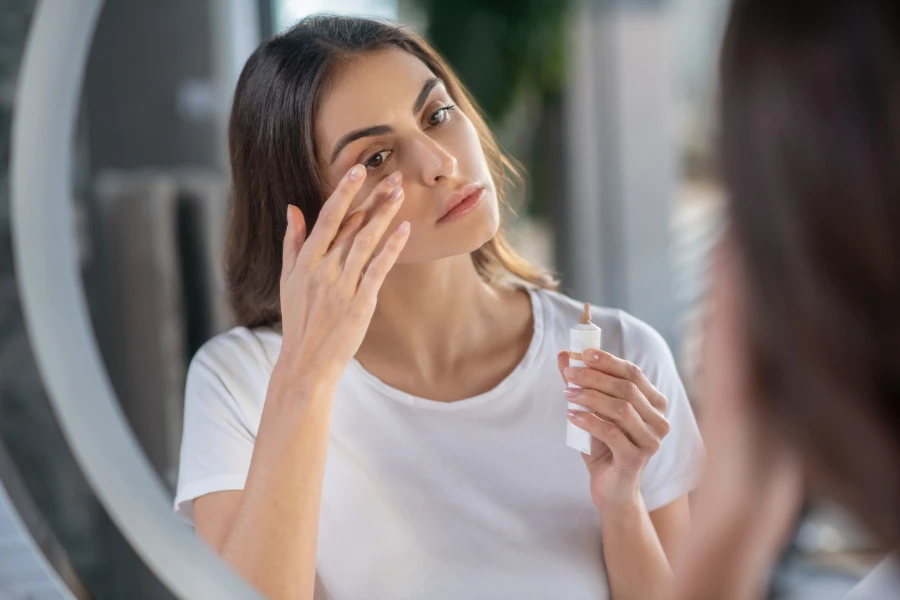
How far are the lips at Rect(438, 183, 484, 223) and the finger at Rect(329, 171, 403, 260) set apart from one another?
0.13 feet

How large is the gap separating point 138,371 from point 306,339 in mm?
807

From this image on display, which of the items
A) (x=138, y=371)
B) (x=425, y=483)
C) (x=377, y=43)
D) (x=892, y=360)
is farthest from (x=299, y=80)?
(x=138, y=371)

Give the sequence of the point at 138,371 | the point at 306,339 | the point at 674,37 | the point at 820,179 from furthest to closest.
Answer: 1. the point at 674,37
2. the point at 138,371
3. the point at 306,339
4. the point at 820,179

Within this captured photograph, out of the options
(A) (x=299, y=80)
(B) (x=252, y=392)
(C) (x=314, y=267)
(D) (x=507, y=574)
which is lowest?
(D) (x=507, y=574)

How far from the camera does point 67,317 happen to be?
18.7 inches

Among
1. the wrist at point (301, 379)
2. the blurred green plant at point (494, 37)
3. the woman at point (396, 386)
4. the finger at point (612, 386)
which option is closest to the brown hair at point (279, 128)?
the woman at point (396, 386)

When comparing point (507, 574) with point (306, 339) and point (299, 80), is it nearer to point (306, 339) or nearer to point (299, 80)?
point (306, 339)

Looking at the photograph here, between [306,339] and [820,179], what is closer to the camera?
[820,179]

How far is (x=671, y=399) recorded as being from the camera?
62 centimetres

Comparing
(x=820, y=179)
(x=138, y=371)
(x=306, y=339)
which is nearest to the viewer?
(x=820, y=179)

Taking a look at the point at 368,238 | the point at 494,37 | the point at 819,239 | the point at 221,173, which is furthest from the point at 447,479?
the point at 494,37

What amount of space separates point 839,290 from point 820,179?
38 millimetres

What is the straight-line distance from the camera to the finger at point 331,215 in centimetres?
54

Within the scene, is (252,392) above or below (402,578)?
above
